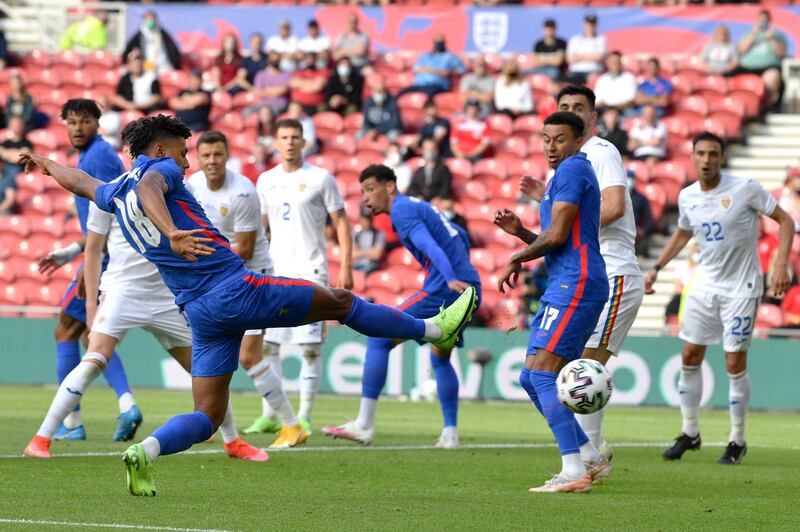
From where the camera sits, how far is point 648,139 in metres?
21.8

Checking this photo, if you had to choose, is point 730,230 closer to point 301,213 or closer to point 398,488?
point 301,213

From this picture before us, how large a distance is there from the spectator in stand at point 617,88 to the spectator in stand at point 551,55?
4.52 feet

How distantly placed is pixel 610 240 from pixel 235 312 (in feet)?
10.3

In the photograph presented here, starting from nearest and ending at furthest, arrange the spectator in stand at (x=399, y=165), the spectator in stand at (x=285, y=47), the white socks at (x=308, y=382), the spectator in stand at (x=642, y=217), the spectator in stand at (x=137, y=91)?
the white socks at (x=308, y=382)
the spectator in stand at (x=642, y=217)
the spectator in stand at (x=399, y=165)
the spectator in stand at (x=137, y=91)
the spectator in stand at (x=285, y=47)

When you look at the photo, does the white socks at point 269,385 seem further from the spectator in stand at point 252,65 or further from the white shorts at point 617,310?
the spectator in stand at point 252,65

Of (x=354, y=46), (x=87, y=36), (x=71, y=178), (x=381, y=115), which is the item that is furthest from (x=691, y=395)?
(x=87, y=36)

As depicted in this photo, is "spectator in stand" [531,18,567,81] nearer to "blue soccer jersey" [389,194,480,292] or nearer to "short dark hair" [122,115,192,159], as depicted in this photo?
"blue soccer jersey" [389,194,480,292]

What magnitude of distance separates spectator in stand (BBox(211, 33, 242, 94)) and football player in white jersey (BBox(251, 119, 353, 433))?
1311 cm

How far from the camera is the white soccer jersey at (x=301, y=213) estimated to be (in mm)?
12469

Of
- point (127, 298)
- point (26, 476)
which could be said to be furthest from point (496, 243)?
point (26, 476)

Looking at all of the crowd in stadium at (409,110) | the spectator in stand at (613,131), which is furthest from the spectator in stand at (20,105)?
the spectator in stand at (613,131)

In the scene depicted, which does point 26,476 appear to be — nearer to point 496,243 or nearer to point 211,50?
point 496,243

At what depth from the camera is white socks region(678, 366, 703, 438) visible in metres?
11.4

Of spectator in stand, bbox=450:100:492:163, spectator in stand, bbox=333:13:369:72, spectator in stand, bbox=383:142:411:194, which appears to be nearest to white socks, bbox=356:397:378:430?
spectator in stand, bbox=383:142:411:194
